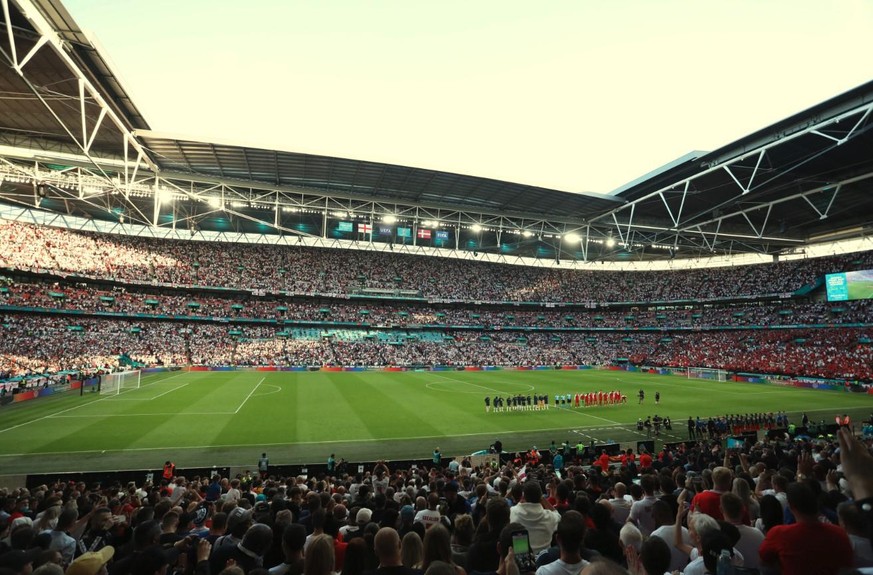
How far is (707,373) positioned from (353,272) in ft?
153

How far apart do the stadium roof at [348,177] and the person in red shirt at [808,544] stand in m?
22.6

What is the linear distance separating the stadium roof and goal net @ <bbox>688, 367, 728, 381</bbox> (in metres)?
13.9

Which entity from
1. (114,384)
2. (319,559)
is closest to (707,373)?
(319,559)

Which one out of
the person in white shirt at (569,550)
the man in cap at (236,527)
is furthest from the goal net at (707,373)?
the person in white shirt at (569,550)

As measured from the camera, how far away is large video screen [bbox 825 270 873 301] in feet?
155

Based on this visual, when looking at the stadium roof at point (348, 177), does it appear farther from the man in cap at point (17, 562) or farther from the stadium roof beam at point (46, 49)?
the man in cap at point (17, 562)

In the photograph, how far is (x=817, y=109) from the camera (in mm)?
23531

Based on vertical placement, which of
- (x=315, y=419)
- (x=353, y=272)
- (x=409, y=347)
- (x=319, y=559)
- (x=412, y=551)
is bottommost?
(x=315, y=419)

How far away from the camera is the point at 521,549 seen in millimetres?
3732

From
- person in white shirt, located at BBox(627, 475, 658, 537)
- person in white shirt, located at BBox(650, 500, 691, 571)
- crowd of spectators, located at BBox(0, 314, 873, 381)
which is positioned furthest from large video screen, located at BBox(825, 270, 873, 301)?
person in white shirt, located at BBox(650, 500, 691, 571)

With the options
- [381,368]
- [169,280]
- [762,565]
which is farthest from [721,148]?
[169,280]

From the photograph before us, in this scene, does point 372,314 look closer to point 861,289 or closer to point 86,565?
point 861,289

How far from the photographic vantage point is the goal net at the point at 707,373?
152ft

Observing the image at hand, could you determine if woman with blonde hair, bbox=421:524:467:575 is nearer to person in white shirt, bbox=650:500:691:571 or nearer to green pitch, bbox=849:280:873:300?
person in white shirt, bbox=650:500:691:571
